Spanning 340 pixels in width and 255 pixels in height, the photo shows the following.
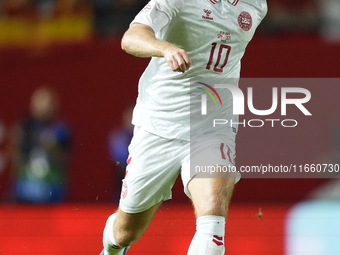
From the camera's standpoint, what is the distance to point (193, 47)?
3102mm

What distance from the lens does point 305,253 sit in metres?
4.32

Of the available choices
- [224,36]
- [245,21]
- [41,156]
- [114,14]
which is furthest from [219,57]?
[114,14]

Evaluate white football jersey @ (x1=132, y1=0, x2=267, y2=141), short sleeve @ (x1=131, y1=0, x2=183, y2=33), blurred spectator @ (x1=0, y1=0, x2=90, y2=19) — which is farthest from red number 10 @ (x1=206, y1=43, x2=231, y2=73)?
blurred spectator @ (x1=0, y1=0, x2=90, y2=19)

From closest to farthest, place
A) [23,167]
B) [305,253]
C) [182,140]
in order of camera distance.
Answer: [182,140] < [305,253] < [23,167]

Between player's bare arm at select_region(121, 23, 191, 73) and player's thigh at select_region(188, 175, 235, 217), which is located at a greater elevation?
player's bare arm at select_region(121, 23, 191, 73)

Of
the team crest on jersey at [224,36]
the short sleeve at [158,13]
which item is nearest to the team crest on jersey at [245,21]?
the team crest on jersey at [224,36]

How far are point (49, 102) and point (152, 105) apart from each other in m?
3.57

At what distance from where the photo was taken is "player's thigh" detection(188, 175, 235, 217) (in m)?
2.73

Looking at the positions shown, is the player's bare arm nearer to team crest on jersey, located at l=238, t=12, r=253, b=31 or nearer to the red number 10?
the red number 10

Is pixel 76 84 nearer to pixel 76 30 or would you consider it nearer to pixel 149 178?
pixel 76 30

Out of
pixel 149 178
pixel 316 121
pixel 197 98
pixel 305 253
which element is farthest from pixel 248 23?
pixel 316 121

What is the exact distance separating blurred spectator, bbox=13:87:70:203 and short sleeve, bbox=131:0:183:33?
11.7ft

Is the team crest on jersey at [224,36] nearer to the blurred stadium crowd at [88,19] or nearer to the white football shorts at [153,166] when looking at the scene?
the white football shorts at [153,166]

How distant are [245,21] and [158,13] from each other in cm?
55
